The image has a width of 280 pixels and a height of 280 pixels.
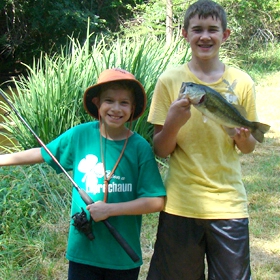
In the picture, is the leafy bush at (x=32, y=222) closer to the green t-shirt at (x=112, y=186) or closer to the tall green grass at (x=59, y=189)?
the tall green grass at (x=59, y=189)

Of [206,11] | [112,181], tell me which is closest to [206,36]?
[206,11]

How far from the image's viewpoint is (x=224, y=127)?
2.25 metres

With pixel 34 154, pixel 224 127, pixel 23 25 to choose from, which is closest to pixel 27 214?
pixel 34 154

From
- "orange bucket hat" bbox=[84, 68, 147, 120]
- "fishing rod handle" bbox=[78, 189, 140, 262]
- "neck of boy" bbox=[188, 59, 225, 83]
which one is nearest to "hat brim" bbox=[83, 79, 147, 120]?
"orange bucket hat" bbox=[84, 68, 147, 120]

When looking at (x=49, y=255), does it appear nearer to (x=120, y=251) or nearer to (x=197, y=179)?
(x=120, y=251)

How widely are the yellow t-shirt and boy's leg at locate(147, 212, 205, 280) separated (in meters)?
0.07

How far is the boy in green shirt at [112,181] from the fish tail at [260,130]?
1.72 feet

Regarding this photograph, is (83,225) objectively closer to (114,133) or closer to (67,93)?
(114,133)

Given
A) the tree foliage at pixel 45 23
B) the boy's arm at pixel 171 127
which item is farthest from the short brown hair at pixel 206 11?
the tree foliage at pixel 45 23

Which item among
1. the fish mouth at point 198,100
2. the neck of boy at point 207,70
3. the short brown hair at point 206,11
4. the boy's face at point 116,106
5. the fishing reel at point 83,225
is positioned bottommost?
the fishing reel at point 83,225

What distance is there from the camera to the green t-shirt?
2.25 meters

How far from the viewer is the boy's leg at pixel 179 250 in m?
2.35

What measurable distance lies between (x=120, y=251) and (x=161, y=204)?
31 cm

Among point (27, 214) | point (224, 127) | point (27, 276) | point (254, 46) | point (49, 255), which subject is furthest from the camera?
point (254, 46)
